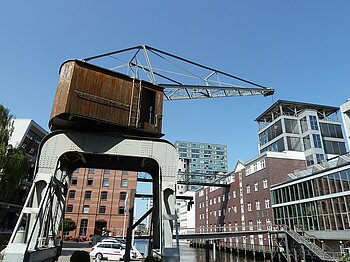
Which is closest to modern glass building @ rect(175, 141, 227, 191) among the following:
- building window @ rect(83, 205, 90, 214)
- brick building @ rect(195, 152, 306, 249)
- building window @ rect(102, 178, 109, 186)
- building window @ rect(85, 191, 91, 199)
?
brick building @ rect(195, 152, 306, 249)

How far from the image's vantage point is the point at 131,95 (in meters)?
12.1

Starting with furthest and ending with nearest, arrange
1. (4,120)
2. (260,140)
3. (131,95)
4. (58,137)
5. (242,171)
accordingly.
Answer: (260,140) → (242,171) → (4,120) → (131,95) → (58,137)

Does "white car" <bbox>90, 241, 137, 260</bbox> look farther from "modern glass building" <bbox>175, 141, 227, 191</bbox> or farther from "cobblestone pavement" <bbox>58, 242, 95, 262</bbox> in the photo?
"modern glass building" <bbox>175, 141, 227, 191</bbox>

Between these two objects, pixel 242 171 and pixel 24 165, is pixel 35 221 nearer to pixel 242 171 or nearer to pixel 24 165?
pixel 24 165

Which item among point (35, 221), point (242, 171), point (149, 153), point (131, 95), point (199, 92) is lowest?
point (35, 221)

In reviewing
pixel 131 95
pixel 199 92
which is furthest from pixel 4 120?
pixel 131 95

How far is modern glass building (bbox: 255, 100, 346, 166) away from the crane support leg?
4044 centimetres

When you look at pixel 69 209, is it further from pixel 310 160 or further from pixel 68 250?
pixel 310 160

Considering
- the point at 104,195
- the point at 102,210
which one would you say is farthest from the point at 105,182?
the point at 102,210

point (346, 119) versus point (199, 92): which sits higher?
point (199, 92)

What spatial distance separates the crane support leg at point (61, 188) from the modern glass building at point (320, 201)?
23.4 metres

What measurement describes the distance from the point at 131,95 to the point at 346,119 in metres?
29.2

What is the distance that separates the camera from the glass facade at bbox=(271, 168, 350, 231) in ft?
89.0

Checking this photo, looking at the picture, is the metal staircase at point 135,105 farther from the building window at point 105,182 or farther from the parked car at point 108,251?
the building window at point 105,182
